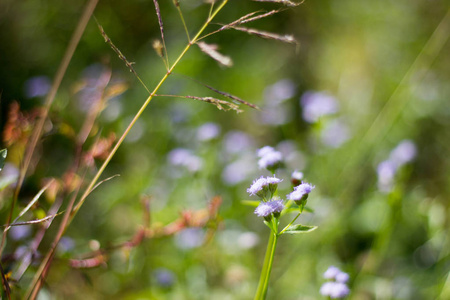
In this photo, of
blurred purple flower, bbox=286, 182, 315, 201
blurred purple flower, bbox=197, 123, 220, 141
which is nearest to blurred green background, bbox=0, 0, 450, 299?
blurred purple flower, bbox=197, 123, 220, 141

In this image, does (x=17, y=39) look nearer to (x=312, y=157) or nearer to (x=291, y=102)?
(x=291, y=102)

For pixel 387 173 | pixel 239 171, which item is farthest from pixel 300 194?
pixel 239 171

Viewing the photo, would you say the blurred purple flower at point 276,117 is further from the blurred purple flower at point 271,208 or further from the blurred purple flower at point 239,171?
the blurred purple flower at point 271,208

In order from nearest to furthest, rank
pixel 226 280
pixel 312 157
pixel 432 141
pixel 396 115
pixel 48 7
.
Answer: pixel 226 280, pixel 396 115, pixel 312 157, pixel 432 141, pixel 48 7

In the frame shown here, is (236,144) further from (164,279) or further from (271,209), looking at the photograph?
(271,209)

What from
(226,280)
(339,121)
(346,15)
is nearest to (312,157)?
(339,121)

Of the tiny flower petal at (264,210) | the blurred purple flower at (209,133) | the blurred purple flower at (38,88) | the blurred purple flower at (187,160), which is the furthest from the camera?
the blurred purple flower at (38,88)

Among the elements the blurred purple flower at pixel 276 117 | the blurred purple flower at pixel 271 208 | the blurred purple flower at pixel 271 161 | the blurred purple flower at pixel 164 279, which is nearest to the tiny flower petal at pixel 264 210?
the blurred purple flower at pixel 271 208
